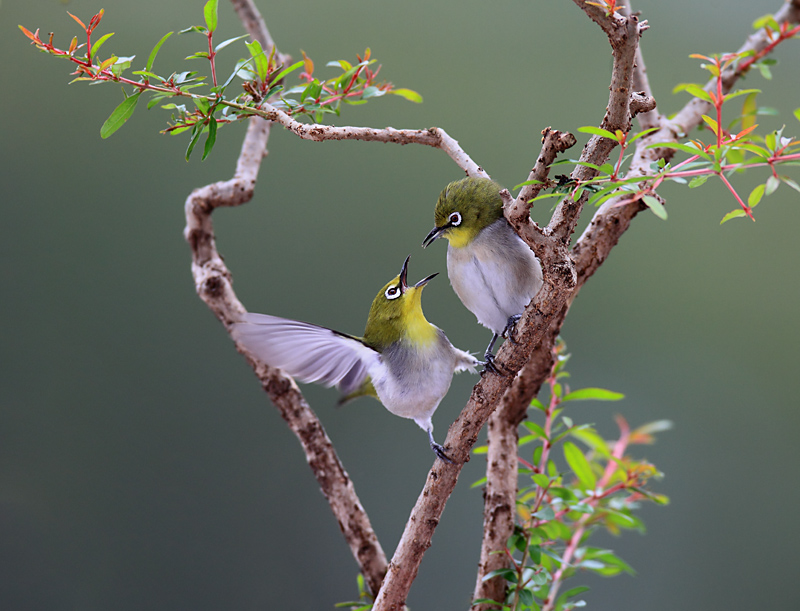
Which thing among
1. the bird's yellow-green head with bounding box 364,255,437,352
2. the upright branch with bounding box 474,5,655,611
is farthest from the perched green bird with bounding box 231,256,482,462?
the upright branch with bounding box 474,5,655,611

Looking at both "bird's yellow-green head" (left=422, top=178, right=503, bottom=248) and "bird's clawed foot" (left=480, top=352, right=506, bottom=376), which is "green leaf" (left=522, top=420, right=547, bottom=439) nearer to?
"bird's clawed foot" (left=480, top=352, right=506, bottom=376)

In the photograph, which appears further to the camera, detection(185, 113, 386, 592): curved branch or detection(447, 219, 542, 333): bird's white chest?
detection(185, 113, 386, 592): curved branch

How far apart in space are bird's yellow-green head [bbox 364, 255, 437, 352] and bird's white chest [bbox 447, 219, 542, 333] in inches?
2.6

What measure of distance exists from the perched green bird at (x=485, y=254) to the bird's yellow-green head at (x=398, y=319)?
7 cm

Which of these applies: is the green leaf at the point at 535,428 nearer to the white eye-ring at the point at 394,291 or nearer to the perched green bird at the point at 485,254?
the perched green bird at the point at 485,254

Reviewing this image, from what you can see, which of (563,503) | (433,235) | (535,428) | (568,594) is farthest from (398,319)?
(568,594)

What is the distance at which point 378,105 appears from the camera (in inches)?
81.5

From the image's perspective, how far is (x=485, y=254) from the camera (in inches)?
32.6

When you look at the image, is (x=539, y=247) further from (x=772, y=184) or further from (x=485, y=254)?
(x=772, y=184)

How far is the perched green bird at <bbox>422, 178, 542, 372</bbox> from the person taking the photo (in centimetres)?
80

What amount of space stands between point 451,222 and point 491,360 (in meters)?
0.18

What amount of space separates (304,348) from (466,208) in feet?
0.86

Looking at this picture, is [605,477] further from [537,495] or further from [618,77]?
[618,77]

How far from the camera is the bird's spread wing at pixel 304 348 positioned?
0.76m
